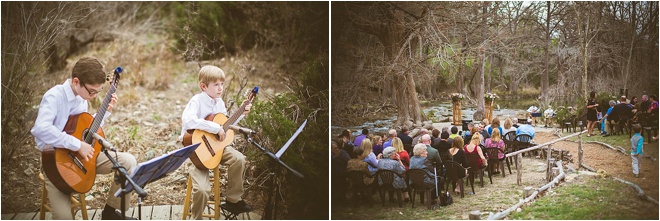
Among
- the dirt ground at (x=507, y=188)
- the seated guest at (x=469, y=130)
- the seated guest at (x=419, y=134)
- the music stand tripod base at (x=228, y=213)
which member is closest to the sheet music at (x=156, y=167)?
the music stand tripod base at (x=228, y=213)

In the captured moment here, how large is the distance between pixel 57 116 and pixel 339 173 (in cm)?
298

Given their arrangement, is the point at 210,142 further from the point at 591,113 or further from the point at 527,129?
the point at 591,113

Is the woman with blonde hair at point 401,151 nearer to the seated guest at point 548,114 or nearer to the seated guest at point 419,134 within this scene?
the seated guest at point 419,134

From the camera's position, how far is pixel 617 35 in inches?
279

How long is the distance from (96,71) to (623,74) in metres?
5.36

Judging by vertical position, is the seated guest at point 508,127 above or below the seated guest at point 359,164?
above

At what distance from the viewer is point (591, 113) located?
717 centimetres

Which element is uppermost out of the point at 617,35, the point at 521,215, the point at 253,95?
the point at 617,35

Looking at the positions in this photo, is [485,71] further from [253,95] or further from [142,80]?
[142,80]

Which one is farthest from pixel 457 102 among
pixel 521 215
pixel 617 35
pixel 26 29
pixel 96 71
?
pixel 26 29

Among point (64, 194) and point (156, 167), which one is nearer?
point (156, 167)

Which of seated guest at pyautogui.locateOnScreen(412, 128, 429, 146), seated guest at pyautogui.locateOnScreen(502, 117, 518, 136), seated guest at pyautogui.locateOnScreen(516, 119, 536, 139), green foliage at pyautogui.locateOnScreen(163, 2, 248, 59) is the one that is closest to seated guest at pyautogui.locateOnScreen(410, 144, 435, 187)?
seated guest at pyautogui.locateOnScreen(412, 128, 429, 146)

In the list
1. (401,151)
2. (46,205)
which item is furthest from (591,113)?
(46,205)

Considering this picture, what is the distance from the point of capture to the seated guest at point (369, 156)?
7.15 meters
